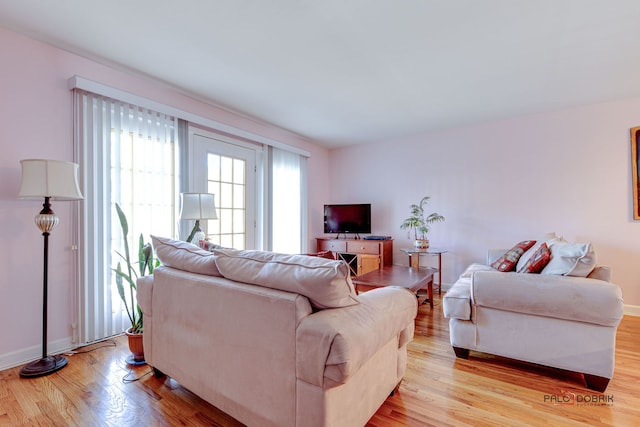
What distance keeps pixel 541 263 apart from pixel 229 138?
3.31 m

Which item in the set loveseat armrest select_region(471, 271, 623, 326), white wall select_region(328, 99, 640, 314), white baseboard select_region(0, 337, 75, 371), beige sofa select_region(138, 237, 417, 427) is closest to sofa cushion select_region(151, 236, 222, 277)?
beige sofa select_region(138, 237, 417, 427)

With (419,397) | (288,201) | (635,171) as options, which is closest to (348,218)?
(288,201)

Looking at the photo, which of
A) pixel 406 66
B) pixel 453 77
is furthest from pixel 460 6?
pixel 453 77

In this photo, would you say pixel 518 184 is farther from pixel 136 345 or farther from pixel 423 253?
pixel 136 345

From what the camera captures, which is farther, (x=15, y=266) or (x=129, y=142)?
(x=129, y=142)

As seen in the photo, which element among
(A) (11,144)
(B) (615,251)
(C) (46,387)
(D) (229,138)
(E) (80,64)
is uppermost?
(E) (80,64)

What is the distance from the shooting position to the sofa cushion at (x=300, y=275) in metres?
1.21

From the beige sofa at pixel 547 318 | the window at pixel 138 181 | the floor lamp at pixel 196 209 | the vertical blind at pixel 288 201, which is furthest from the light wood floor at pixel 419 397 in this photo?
the vertical blind at pixel 288 201

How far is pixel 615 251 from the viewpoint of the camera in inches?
128

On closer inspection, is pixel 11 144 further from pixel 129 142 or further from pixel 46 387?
pixel 46 387

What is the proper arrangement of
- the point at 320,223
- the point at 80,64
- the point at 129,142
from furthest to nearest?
the point at 320,223, the point at 129,142, the point at 80,64

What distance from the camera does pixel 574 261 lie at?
1910 millimetres

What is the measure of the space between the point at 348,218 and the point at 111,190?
10.5ft

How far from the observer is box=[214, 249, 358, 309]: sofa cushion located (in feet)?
3.96
